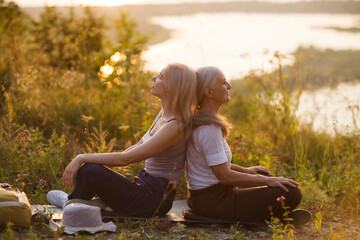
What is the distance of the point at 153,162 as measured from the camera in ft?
12.7

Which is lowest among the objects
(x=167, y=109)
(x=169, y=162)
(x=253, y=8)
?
(x=169, y=162)

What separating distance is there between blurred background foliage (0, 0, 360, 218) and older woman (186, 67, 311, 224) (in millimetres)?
867

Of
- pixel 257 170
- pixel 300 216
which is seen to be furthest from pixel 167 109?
pixel 300 216

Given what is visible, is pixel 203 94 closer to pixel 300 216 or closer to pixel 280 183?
pixel 280 183

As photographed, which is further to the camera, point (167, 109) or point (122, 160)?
point (167, 109)

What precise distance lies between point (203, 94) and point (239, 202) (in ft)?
2.92

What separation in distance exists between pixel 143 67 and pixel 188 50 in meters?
1.00

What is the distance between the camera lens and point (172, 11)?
819 inches

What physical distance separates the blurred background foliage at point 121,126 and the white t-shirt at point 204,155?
2.94 feet

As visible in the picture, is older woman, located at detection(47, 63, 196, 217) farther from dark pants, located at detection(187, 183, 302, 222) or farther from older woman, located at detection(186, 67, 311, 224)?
dark pants, located at detection(187, 183, 302, 222)

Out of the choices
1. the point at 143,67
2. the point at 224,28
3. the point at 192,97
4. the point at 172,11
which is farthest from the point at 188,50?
the point at 172,11

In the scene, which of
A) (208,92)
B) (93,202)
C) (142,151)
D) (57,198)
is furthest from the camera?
(57,198)

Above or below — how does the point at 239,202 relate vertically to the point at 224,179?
below

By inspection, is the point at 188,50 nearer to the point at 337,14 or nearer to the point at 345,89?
the point at 345,89
